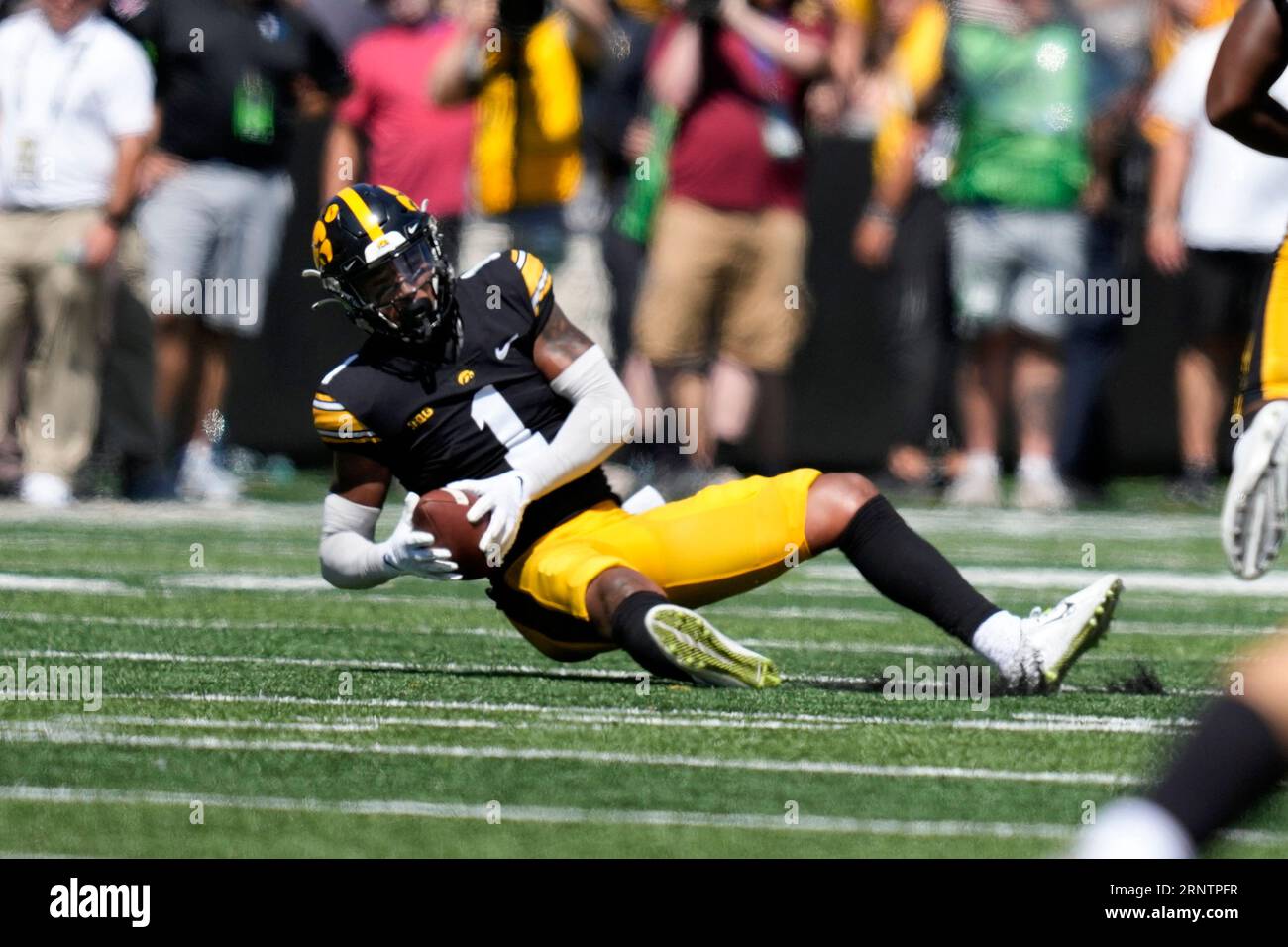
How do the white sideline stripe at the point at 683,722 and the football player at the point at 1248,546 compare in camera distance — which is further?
the white sideline stripe at the point at 683,722

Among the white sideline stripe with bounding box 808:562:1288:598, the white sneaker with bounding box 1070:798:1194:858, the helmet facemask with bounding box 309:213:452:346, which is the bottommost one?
the white sideline stripe with bounding box 808:562:1288:598

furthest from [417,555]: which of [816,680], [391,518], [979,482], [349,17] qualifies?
[349,17]

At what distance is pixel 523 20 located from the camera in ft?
32.5

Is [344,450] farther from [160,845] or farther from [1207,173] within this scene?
[1207,173]

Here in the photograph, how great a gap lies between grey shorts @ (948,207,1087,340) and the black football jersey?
5.25 meters

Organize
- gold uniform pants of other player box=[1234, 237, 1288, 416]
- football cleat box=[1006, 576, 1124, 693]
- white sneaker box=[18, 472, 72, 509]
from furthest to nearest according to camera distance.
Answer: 1. white sneaker box=[18, 472, 72, 509]
2. football cleat box=[1006, 576, 1124, 693]
3. gold uniform pants of other player box=[1234, 237, 1288, 416]

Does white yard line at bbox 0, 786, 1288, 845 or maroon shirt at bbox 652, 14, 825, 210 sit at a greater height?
maroon shirt at bbox 652, 14, 825, 210

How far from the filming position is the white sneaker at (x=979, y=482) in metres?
11.1

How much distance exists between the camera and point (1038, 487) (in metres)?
11.1

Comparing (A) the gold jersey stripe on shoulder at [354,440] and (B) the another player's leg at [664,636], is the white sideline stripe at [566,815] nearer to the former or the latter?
(B) the another player's leg at [664,636]


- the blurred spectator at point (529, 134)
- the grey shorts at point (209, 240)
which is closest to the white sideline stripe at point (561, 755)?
the blurred spectator at point (529, 134)

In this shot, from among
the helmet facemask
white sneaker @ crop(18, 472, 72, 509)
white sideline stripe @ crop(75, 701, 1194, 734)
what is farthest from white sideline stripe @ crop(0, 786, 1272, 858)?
white sneaker @ crop(18, 472, 72, 509)

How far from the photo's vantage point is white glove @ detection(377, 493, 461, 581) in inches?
219

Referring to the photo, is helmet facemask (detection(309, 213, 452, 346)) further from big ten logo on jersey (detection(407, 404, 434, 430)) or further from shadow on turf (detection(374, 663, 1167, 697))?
shadow on turf (detection(374, 663, 1167, 697))
